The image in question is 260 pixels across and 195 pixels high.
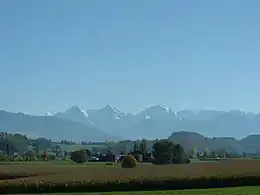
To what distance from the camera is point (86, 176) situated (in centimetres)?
6378

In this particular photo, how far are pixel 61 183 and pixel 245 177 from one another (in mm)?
20501

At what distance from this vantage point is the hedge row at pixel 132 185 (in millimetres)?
59031

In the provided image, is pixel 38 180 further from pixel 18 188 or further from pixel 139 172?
pixel 139 172

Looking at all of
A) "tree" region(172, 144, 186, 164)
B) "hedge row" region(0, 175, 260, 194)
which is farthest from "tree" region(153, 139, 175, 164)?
"hedge row" region(0, 175, 260, 194)

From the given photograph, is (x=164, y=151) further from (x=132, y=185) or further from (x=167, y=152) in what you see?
(x=132, y=185)

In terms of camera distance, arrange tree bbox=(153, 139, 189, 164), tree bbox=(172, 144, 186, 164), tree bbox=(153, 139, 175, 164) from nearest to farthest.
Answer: tree bbox=(172, 144, 186, 164) < tree bbox=(153, 139, 189, 164) < tree bbox=(153, 139, 175, 164)

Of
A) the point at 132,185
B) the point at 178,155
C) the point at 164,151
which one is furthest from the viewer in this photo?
the point at 164,151

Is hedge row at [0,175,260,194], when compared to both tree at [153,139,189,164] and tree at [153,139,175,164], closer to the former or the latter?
tree at [153,139,189,164]

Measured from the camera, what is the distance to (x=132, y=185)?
2403 inches

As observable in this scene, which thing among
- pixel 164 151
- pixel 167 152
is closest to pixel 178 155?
pixel 167 152

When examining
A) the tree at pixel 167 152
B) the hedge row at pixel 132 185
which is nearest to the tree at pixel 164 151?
the tree at pixel 167 152

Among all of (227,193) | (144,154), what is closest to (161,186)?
(227,193)

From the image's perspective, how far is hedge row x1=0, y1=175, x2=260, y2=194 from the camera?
194ft

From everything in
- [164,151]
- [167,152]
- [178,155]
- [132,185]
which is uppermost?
[164,151]
